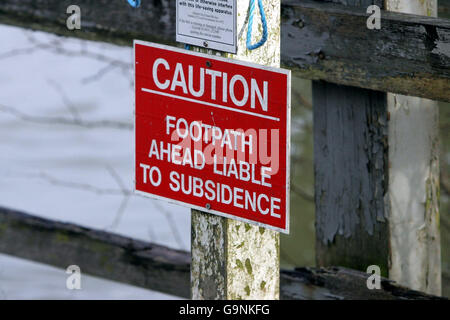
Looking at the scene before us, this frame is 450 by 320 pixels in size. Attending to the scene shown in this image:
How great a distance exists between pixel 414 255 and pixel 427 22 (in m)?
0.82

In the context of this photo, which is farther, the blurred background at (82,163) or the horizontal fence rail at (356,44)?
the blurred background at (82,163)

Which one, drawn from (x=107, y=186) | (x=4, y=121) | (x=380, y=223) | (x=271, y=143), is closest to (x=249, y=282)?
(x=271, y=143)

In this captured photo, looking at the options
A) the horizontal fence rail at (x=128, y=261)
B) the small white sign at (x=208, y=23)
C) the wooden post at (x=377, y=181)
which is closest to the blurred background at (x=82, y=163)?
the horizontal fence rail at (x=128, y=261)

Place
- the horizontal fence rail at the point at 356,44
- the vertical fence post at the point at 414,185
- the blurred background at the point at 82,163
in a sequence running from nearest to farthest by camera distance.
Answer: the horizontal fence rail at the point at 356,44
the vertical fence post at the point at 414,185
the blurred background at the point at 82,163

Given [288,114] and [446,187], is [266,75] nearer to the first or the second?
[288,114]

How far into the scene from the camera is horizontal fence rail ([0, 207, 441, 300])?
2998 mm

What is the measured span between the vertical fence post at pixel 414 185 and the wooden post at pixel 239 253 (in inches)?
29.3

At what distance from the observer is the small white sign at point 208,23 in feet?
6.75

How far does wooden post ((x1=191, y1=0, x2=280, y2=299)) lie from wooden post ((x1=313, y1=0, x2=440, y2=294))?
0.73m
